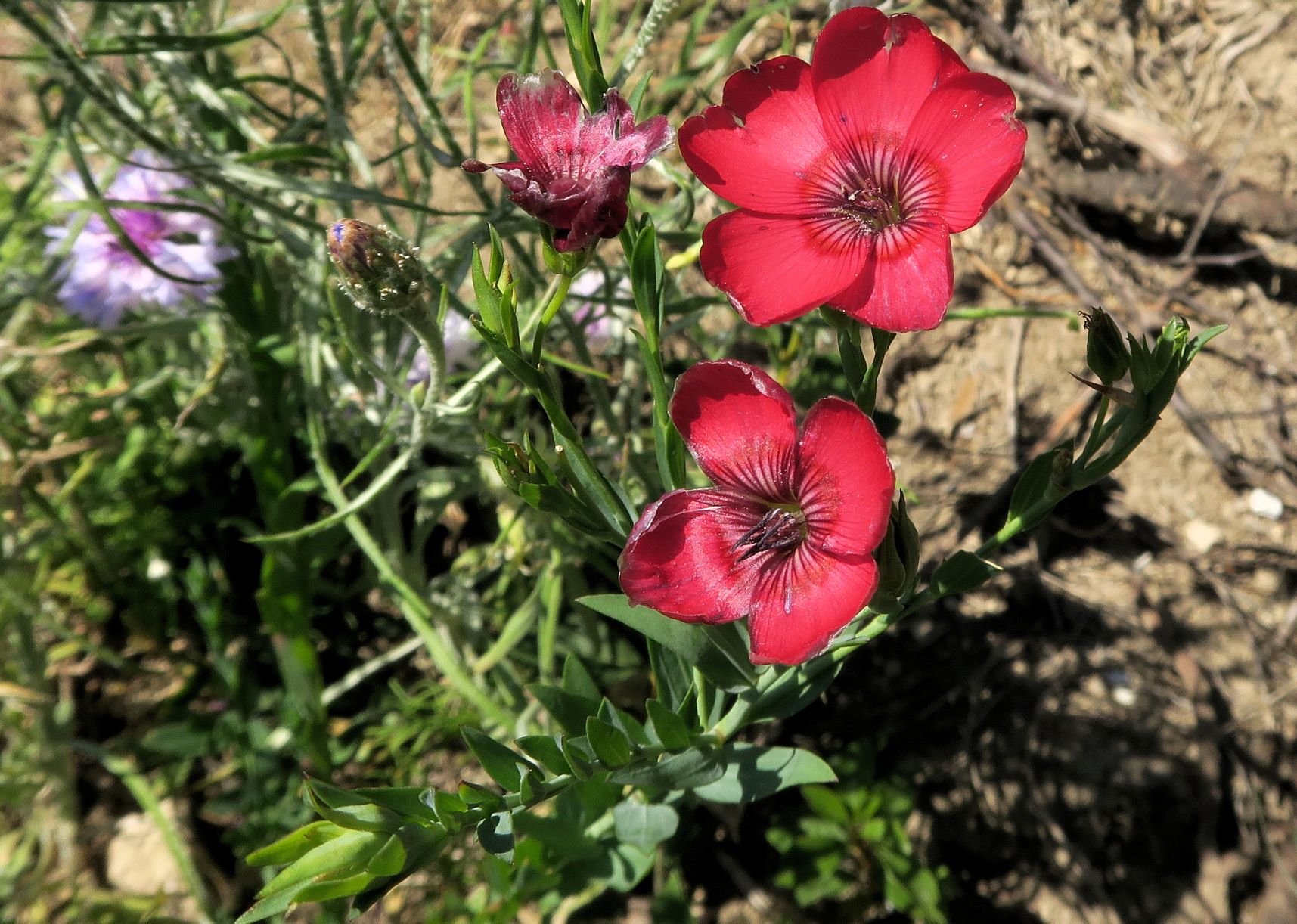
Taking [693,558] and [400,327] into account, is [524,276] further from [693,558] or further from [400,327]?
[693,558]

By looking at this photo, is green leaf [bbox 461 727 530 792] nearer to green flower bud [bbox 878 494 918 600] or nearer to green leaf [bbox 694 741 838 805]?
green leaf [bbox 694 741 838 805]

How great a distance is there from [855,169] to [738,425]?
0.24 meters

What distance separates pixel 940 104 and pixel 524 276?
25.7 inches

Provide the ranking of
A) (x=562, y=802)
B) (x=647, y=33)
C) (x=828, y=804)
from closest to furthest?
1. (x=647, y=33)
2. (x=562, y=802)
3. (x=828, y=804)

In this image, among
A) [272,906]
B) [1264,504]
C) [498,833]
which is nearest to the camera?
[272,906]

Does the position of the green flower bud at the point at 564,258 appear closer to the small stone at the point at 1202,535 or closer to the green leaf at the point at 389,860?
the green leaf at the point at 389,860

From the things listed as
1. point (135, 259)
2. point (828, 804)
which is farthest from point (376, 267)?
point (828, 804)

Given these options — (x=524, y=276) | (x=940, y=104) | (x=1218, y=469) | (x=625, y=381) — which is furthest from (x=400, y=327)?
(x=1218, y=469)

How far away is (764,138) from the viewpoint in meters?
0.83

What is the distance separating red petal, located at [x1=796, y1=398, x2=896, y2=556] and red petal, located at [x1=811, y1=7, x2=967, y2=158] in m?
0.25

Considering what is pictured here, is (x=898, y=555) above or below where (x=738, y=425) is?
below

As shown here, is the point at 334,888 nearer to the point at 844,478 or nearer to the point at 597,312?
the point at 844,478

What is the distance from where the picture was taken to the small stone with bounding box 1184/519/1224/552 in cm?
164

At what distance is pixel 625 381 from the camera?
1.44 m
